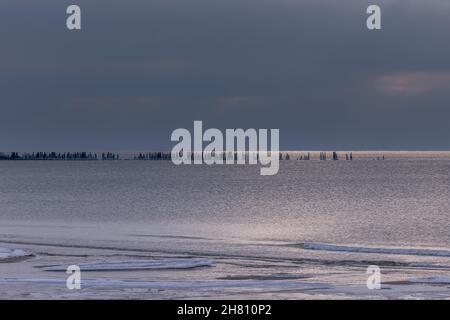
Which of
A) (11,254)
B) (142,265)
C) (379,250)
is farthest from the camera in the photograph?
(379,250)

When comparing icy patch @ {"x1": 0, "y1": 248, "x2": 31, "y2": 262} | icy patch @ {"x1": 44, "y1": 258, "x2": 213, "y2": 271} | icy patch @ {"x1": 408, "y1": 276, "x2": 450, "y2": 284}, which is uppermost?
icy patch @ {"x1": 0, "y1": 248, "x2": 31, "y2": 262}

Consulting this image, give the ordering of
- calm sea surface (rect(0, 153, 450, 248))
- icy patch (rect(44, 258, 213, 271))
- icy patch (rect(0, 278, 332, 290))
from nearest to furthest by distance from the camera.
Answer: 1. icy patch (rect(0, 278, 332, 290))
2. icy patch (rect(44, 258, 213, 271))
3. calm sea surface (rect(0, 153, 450, 248))

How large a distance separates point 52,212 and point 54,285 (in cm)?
4338

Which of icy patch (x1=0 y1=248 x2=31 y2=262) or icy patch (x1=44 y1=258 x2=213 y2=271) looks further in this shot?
icy patch (x1=0 y1=248 x2=31 y2=262)

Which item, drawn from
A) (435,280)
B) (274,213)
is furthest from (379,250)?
(274,213)

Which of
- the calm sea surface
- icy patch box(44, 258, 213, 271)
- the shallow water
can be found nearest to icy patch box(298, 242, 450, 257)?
the shallow water

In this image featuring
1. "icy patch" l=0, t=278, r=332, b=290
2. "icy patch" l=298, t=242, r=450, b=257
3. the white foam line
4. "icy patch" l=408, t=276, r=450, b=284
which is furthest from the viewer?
"icy patch" l=298, t=242, r=450, b=257

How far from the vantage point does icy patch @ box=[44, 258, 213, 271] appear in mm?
27125

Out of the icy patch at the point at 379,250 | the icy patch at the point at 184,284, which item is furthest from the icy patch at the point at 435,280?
the icy patch at the point at 379,250

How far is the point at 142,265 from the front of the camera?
27844mm

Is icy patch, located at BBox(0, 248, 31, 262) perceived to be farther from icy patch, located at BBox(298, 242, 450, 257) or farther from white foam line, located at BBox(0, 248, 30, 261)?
icy patch, located at BBox(298, 242, 450, 257)

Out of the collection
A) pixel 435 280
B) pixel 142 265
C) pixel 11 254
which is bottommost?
pixel 435 280

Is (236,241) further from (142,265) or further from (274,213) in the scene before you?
(274,213)
